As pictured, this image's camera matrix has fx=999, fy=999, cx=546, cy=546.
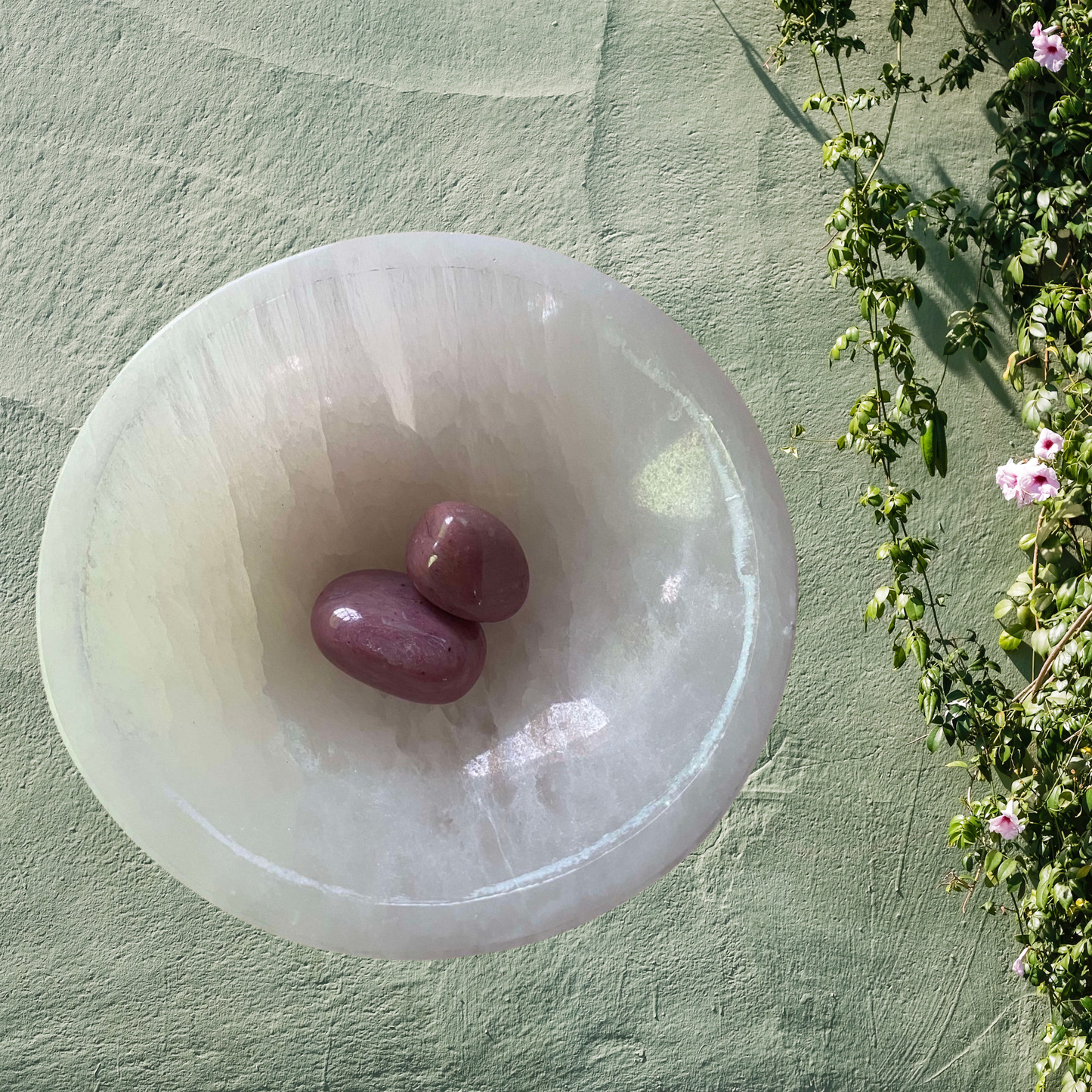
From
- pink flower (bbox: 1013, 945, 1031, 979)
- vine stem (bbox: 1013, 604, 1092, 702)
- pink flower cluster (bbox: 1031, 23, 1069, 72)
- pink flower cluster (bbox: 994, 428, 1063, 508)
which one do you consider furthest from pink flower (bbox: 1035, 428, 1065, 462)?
pink flower (bbox: 1013, 945, 1031, 979)

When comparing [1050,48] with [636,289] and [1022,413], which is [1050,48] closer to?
[1022,413]

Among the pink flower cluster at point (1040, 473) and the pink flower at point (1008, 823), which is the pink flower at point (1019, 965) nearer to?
the pink flower at point (1008, 823)

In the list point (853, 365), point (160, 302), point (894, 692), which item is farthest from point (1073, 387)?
point (160, 302)

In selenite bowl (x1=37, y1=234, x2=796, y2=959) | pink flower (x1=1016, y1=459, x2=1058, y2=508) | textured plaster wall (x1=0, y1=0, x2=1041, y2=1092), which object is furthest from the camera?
textured plaster wall (x1=0, y1=0, x2=1041, y2=1092)

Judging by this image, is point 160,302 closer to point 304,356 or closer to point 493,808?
point 304,356

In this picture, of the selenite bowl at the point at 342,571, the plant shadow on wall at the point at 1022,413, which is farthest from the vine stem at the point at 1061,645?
the selenite bowl at the point at 342,571

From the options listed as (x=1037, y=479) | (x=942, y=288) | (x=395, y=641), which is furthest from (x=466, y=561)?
(x=942, y=288)

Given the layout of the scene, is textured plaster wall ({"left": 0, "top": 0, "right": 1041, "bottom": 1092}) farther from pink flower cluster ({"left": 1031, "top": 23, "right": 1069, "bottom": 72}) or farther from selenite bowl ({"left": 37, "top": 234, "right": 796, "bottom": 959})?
selenite bowl ({"left": 37, "top": 234, "right": 796, "bottom": 959})
